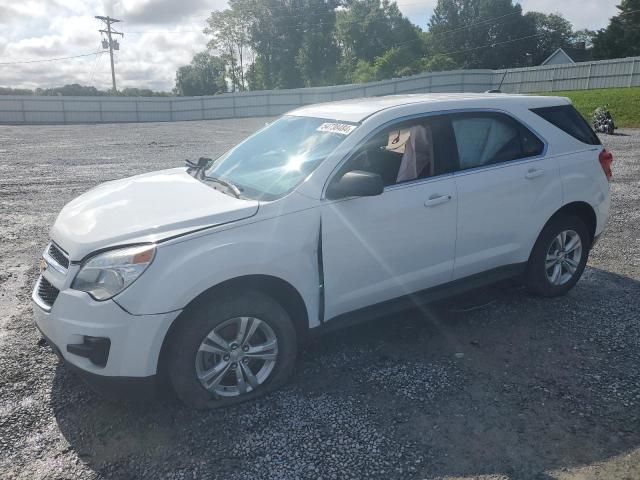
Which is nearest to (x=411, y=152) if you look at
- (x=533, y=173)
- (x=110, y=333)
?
(x=533, y=173)

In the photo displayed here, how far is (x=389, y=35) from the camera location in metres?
66.3

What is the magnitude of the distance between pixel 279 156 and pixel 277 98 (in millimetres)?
34708

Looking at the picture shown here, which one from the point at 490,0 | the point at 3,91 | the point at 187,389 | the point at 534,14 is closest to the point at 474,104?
the point at 187,389

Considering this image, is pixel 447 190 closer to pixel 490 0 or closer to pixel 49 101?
pixel 49 101

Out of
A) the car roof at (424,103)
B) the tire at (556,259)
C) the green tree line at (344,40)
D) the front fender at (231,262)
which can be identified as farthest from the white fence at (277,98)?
the front fender at (231,262)

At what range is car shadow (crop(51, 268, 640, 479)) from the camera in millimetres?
2779

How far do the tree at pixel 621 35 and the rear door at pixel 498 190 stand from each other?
43615 millimetres

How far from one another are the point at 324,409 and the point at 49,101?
39.2 m

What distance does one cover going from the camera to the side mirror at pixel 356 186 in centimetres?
328

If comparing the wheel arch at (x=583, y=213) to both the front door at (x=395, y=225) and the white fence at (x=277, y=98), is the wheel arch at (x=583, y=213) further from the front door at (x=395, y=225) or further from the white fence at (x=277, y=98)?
the white fence at (x=277, y=98)

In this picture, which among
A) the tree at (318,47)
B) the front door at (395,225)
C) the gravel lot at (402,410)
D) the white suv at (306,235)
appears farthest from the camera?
the tree at (318,47)

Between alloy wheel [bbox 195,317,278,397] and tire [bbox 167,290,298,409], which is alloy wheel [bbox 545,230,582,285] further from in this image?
alloy wheel [bbox 195,317,278,397]

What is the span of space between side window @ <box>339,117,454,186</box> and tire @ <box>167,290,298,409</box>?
1352 millimetres

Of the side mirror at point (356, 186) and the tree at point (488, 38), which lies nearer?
the side mirror at point (356, 186)
